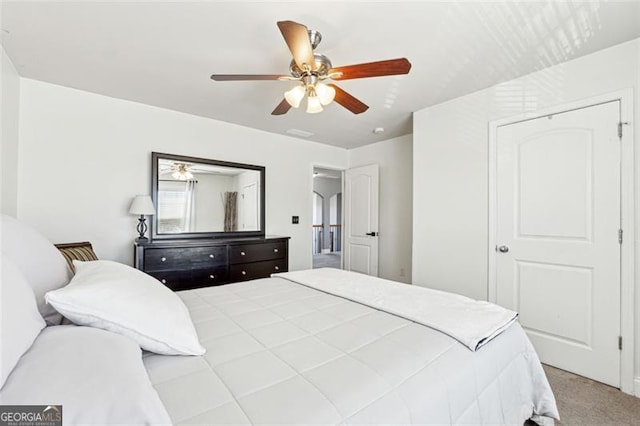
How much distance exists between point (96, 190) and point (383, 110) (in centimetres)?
318

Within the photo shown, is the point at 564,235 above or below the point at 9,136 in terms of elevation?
below

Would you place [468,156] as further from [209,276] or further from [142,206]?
[142,206]

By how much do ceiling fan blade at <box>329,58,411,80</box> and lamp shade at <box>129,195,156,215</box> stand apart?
227cm

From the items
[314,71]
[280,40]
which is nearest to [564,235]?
[314,71]

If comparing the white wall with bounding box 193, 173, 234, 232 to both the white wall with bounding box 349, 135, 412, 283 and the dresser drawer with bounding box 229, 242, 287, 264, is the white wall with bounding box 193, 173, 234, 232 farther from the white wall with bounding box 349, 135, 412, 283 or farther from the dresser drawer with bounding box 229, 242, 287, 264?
the white wall with bounding box 349, 135, 412, 283

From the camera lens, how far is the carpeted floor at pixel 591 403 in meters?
1.65

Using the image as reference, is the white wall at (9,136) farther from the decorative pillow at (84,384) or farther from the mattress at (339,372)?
the decorative pillow at (84,384)

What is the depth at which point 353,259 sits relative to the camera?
16.0 feet

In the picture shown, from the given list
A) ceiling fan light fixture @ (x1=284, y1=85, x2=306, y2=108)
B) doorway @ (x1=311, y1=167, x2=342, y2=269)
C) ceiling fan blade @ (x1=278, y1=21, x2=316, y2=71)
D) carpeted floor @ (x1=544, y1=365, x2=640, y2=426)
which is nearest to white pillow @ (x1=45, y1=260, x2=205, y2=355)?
ceiling fan blade @ (x1=278, y1=21, x2=316, y2=71)

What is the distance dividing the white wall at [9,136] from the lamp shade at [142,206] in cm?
84

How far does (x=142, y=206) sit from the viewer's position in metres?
2.82

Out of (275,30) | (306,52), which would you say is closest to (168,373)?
(306,52)

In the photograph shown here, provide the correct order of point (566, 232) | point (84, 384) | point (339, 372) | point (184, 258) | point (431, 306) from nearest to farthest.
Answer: point (84, 384) < point (339, 372) < point (431, 306) < point (566, 232) < point (184, 258)

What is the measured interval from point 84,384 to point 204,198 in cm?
313
